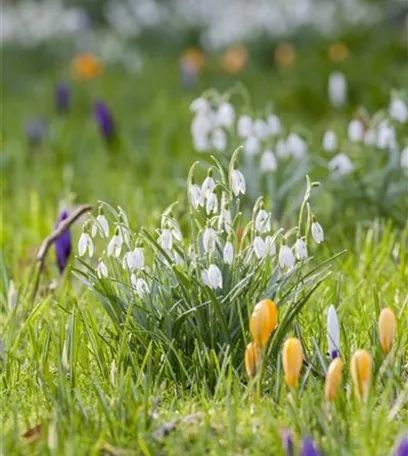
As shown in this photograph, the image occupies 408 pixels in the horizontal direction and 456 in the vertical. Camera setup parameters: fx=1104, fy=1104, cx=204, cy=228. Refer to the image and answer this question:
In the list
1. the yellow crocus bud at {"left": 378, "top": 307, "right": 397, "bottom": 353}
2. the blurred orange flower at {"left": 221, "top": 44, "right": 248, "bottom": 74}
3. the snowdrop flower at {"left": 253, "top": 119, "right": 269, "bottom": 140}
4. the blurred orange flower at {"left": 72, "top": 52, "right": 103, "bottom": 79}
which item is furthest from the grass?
the blurred orange flower at {"left": 221, "top": 44, "right": 248, "bottom": 74}

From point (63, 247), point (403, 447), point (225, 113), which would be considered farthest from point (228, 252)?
point (225, 113)

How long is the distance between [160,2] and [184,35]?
228cm

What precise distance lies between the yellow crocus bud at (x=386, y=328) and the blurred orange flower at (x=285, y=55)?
20.6 ft

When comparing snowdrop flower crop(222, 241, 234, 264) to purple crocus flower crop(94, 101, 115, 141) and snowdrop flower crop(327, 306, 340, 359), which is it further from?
purple crocus flower crop(94, 101, 115, 141)

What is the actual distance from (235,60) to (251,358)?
620cm

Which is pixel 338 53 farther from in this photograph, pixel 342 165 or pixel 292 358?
pixel 292 358

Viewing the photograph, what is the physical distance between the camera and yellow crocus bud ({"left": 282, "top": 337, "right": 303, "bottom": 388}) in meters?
2.36

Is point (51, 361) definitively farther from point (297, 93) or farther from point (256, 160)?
point (297, 93)

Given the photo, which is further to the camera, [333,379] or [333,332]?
[333,332]

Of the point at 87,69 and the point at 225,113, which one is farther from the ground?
the point at 87,69

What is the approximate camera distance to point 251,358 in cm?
255

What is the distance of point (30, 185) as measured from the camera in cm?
552

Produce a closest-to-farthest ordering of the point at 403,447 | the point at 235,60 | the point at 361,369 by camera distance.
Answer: the point at 403,447
the point at 361,369
the point at 235,60

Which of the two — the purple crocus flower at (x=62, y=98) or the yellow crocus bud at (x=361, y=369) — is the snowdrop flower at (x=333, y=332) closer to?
the yellow crocus bud at (x=361, y=369)
